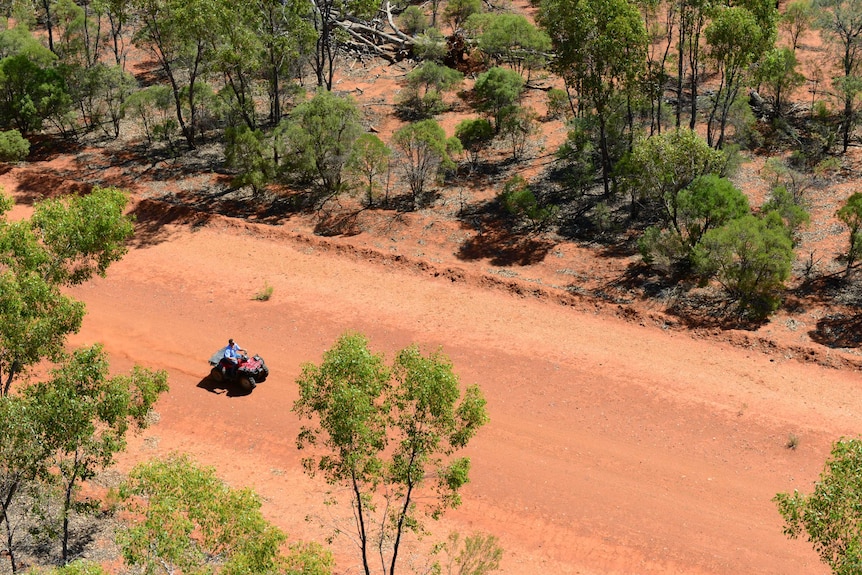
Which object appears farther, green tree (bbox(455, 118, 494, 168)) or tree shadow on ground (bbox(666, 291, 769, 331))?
green tree (bbox(455, 118, 494, 168))

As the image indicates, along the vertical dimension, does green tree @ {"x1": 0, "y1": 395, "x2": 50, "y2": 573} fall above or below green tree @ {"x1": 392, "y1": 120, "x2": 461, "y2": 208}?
below

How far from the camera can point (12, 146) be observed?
3944 cm

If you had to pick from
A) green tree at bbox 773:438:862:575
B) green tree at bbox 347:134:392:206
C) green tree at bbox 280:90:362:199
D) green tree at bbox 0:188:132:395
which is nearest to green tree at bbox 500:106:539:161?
green tree at bbox 347:134:392:206

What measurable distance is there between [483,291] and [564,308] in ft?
10.1

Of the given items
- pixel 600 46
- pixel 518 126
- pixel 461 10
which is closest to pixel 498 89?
pixel 518 126

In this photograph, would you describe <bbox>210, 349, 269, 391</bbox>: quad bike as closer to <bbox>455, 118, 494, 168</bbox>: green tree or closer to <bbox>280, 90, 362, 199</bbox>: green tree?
<bbox>280, 90, 362, 199</bbox>: green tree

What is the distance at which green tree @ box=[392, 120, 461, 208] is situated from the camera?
34.5m

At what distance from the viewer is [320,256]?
31.9 m

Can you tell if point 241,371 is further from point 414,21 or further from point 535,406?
point 414,21

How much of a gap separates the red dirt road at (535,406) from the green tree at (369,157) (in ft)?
15.7

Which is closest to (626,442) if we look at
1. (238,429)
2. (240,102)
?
(238,429)

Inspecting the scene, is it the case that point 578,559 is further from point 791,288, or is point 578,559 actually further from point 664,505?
point 791,288

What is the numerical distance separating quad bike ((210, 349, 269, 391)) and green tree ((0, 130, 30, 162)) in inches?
883

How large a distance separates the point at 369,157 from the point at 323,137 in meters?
2.42
